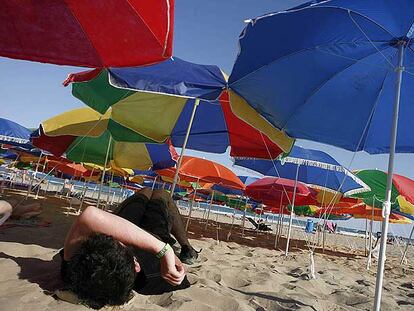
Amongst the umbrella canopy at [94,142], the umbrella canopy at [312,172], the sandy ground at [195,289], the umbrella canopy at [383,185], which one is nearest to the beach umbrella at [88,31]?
the sandy ground at [195,289]

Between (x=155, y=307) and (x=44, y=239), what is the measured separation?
6.65 feet

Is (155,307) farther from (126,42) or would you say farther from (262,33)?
(262,33)

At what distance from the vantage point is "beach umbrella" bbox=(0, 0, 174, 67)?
5.84ft

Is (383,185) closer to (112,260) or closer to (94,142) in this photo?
(94,142)

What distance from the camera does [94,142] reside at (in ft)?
22.4

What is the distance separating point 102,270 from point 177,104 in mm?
3672

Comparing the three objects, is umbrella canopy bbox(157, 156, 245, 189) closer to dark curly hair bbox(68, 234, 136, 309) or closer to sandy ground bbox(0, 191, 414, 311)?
sandy ground bbox(0, 191, 414, 311)

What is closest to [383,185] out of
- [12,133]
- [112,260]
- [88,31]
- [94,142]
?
[94,142]

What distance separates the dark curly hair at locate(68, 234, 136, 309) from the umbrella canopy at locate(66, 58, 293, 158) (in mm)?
2044

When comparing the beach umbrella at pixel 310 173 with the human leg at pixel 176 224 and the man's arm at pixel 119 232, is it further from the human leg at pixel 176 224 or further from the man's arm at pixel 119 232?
the man's arm at pixel 119 232

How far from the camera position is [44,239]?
343 centimetres

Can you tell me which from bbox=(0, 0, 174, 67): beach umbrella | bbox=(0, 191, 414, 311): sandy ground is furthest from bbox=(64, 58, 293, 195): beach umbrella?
bbox=(0, 191, 414, 311): sandy ground

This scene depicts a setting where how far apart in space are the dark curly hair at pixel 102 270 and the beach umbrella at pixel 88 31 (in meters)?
1.11

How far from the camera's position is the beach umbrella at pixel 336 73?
8.30 ft
